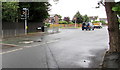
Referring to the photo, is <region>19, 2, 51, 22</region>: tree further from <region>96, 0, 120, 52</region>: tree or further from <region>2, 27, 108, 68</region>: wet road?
<region>96, 0, 120, 52</region>: tree

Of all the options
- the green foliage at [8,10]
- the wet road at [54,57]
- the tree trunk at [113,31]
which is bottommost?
the wet road at [54,57]

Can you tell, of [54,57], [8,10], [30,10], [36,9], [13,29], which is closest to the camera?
[54,57]

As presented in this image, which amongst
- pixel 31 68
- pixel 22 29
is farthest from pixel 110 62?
pixel 22 29

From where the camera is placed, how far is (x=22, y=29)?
24109mm

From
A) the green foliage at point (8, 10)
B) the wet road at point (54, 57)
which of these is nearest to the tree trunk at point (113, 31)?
the wet road at point (54, 57)

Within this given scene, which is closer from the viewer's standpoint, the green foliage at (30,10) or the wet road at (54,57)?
the wet road at (54,57)

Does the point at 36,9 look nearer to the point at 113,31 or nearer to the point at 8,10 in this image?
the point at 8,10

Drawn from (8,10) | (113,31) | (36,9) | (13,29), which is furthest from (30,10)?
(113,31)

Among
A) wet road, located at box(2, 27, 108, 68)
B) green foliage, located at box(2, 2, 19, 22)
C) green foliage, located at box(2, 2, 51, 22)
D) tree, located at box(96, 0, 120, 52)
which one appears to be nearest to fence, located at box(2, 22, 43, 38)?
green foliage, located at box(2, 2, 51, 22)

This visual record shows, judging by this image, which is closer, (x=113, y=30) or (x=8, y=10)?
(x=113, y=30)

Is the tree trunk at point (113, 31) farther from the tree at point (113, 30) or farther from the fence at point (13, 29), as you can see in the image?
the fence at point (13, 29)

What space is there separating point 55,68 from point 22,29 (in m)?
18.8

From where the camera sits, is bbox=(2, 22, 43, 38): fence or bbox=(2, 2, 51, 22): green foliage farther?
bbox=(2, 22, 43, 38): fence

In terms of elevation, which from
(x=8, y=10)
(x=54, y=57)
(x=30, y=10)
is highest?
(x=30, y=10)
